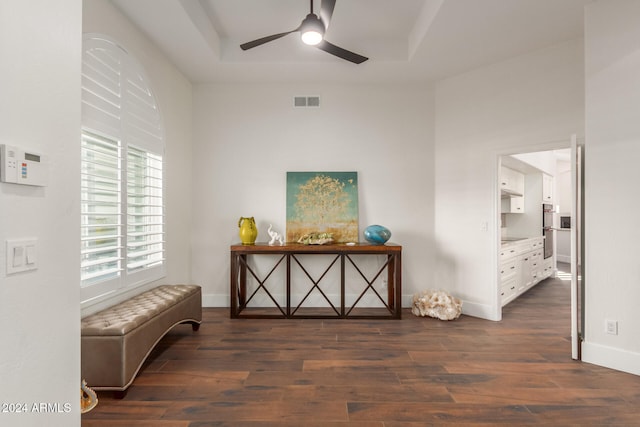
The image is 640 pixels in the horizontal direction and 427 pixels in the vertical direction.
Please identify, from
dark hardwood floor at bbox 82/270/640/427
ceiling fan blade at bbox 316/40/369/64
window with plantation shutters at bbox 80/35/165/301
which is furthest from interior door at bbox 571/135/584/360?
window with plantation shutters at bbox 80/35/165/301

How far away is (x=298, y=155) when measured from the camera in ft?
14.6

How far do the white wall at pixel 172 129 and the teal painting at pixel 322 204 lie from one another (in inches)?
50.4

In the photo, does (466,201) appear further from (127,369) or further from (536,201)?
(127,369)

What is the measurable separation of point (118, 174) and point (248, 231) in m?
1.54

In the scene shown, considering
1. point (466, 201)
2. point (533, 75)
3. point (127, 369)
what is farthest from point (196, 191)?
point (533, 75)

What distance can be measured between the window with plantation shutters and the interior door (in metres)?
3.77

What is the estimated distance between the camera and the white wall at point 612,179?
2.61 m

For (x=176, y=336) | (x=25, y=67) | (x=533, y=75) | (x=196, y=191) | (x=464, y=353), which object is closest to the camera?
(x=25, y=67)

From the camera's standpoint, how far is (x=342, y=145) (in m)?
4.46

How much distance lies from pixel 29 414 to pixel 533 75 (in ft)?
15.0

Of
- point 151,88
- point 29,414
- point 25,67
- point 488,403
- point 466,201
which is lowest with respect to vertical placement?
point 488,403

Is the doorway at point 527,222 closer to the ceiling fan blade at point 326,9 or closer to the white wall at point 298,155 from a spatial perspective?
the white wall at point 298,155

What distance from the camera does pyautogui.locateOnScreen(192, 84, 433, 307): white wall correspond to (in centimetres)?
445

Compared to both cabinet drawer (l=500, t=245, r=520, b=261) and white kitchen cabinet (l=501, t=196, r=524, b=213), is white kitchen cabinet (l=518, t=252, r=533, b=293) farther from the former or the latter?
white kitchen cabinet (l=501, t=196, r=524, b=213)
